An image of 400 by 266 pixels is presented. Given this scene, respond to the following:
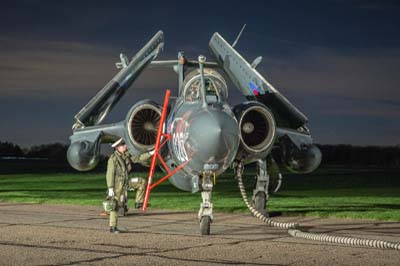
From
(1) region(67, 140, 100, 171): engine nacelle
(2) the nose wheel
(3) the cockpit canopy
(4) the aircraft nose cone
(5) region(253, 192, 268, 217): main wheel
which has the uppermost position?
(3) the cockpit canopy

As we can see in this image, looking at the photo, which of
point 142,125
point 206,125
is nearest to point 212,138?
point 206,125

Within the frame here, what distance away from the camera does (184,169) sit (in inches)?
545

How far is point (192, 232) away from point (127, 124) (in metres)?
3.40

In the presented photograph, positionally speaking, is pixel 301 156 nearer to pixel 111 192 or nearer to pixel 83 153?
pixel 83 153

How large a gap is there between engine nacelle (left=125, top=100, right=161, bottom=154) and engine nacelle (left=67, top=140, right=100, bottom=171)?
1514mm

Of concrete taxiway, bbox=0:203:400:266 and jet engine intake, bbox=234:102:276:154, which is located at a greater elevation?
jet engine intake, bbox=234:102:276:154

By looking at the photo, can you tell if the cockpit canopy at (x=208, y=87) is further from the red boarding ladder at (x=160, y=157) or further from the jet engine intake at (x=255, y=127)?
the jet engine intake at (x=255, y=127)

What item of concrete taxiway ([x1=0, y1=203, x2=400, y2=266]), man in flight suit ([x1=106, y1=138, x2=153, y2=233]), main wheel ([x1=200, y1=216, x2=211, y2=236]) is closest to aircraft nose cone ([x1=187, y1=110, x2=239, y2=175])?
main wheel ([x1=200, y1=216, x2=211, y2=236])

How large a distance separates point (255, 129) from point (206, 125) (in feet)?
10.5

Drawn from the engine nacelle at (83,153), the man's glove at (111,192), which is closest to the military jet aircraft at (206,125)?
the engine nacelle at (83,153)

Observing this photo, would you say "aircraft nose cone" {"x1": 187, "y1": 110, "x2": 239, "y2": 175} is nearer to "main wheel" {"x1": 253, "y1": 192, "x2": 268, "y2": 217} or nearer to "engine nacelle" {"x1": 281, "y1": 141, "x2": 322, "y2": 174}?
"main wheel" {"x1": 253, "y1": 192, "x2": 268, "y2": 217}

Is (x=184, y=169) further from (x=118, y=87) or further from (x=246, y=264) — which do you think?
(x=246, y=264)

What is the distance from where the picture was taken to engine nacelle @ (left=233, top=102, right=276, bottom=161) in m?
15.0

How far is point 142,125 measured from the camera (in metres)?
15.9
